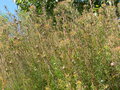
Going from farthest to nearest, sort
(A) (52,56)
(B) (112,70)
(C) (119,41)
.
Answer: (A) (52,56) < (B) (112,70) < (C) (119,41)

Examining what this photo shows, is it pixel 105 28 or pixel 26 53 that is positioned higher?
pixel 105 28

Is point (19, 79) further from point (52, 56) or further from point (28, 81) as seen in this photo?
point (52, 56)

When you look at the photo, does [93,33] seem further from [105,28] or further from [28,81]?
[28,81]

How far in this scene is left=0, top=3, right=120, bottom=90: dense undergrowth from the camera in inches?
133

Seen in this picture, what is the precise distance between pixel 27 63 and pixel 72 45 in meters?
0.80

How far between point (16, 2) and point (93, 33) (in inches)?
203

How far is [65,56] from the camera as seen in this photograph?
140 inches

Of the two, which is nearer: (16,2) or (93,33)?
(93,33)

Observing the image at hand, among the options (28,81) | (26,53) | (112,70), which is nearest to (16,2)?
(26,53)

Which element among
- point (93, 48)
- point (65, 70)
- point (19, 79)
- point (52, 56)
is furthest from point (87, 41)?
point (19, 79)

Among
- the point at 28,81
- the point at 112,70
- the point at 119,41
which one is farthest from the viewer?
the point at 28,81

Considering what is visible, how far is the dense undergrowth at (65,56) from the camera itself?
11.0 feet

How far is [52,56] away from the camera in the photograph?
411cm

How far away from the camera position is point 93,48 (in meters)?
3.55
